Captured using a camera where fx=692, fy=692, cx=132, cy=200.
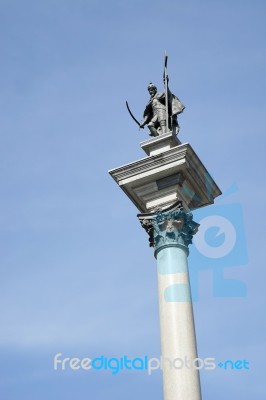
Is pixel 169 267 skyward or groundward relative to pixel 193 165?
groundward

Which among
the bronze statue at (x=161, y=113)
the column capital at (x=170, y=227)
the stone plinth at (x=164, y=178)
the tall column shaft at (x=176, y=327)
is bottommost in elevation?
the tall column shaft at (x=176, y=327)

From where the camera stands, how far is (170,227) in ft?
64.5

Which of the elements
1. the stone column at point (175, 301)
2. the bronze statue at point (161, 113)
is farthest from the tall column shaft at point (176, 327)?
the bronze statue at point (161, 113)

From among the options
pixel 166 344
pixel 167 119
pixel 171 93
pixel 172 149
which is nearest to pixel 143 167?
pixel 172 149

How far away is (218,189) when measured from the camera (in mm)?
21906

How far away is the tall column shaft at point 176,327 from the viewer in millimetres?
16688

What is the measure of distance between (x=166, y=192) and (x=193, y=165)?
1.17m

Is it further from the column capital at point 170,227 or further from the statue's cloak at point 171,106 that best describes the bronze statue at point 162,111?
the column capital at point 170,227

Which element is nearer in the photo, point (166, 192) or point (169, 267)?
point (169, 267)

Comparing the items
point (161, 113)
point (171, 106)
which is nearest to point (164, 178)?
point (161, 113)

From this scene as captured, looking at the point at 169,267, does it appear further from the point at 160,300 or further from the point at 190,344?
the point at 190,344

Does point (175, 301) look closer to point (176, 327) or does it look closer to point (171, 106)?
point (176, 327)

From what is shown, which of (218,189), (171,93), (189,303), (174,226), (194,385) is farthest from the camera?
(171,93)

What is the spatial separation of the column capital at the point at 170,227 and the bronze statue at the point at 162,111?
3390 millimetres
